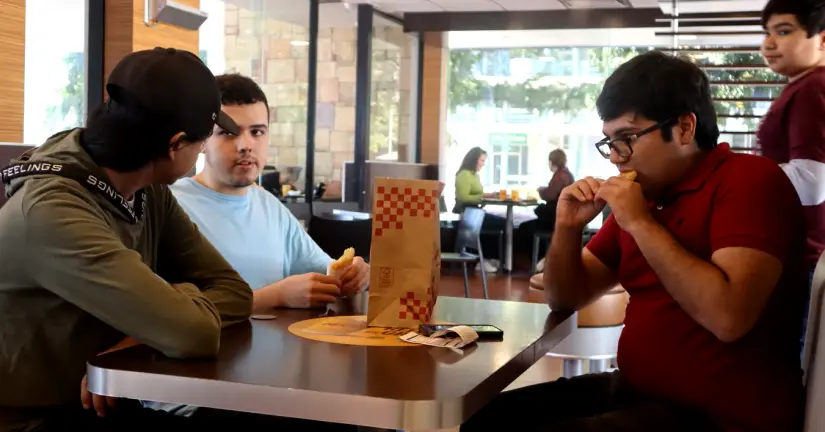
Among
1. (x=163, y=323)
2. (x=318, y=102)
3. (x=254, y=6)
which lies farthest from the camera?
(x=318, y=102)

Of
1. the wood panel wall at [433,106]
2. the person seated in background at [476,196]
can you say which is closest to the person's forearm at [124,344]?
the person seated in background at [476,196]

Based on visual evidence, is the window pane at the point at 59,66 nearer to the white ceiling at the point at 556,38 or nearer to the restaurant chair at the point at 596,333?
the restaurant chair at the point at 596,333

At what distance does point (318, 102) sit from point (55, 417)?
321 inches

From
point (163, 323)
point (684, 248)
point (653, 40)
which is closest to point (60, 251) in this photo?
point (163, 323)

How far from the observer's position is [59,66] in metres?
6.06

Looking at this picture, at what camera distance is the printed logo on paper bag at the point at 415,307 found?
5.78ft

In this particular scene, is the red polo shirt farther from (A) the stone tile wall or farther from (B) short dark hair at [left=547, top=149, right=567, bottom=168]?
(B) short dark hair at [left=547, top=149, right=567, bottom=168]

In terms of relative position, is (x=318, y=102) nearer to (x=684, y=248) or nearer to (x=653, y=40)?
(x=653, y=40)

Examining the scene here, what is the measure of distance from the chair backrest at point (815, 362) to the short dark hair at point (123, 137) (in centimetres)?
123

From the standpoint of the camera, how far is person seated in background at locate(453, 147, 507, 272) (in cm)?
1066

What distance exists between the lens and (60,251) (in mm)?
1438

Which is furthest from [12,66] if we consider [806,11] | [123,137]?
[806,11]

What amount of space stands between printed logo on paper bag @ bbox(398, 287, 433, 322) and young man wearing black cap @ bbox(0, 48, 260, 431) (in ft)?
1.31

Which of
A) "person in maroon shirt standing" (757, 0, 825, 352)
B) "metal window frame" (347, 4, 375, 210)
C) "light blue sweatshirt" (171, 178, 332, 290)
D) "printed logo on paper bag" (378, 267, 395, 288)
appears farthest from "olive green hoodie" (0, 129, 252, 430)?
"metal window frame" (347, 4, 375, 210)
